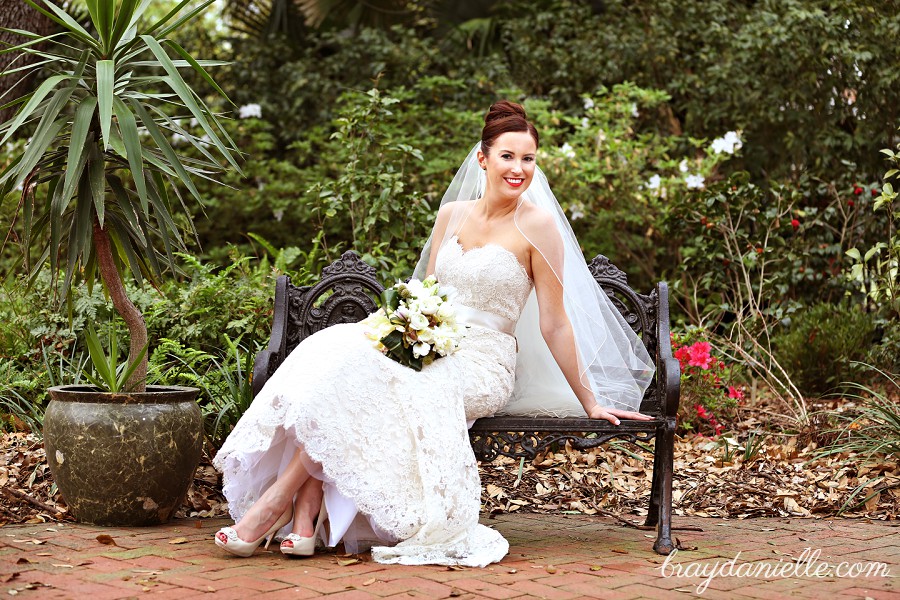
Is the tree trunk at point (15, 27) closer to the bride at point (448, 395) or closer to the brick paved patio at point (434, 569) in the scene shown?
the brick paved patio at point (434, 569)

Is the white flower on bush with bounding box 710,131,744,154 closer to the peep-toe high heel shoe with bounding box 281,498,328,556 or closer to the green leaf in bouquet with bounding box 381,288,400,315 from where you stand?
the green leaf in bouquet with bounding box 381,288,400,315

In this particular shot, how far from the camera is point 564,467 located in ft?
17.6

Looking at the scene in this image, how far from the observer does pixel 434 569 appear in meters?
3.43

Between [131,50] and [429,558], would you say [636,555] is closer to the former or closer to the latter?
[429,558]

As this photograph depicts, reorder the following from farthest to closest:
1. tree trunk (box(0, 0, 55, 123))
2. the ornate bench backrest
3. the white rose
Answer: tree trunk (box(0, 0, 55, 123)) → the ornate bench backrest → the white rose

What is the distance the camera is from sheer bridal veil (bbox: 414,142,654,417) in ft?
13.7

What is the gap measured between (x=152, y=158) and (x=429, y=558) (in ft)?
6.68

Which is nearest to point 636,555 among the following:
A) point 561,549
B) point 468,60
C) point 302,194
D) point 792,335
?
point 561,549

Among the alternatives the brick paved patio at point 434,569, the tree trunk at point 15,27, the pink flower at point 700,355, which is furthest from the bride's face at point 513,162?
the tree trunk at point 15,27

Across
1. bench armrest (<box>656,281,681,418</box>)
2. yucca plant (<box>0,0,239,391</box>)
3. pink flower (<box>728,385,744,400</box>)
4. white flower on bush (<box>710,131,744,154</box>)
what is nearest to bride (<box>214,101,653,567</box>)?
bench armrest (<box>656,281,681,418</box>)

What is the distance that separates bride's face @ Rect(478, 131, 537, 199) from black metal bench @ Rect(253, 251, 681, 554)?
0.73 metres

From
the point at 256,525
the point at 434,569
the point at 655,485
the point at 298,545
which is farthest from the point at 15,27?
the point at 655,485

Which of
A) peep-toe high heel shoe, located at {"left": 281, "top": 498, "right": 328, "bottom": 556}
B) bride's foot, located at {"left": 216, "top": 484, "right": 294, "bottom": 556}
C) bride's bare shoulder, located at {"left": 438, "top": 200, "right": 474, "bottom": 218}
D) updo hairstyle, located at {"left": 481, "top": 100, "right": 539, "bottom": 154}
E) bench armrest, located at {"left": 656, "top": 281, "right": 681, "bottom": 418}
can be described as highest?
updo hairstyle, located at {"left": 481, "top": 100, "right": 539, "bottom": 154}

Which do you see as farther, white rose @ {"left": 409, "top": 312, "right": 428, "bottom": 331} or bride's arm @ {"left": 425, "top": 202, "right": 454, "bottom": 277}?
bride's arm @ {"left": 425, "top": 202, "right": 454, "bottom": 277}
